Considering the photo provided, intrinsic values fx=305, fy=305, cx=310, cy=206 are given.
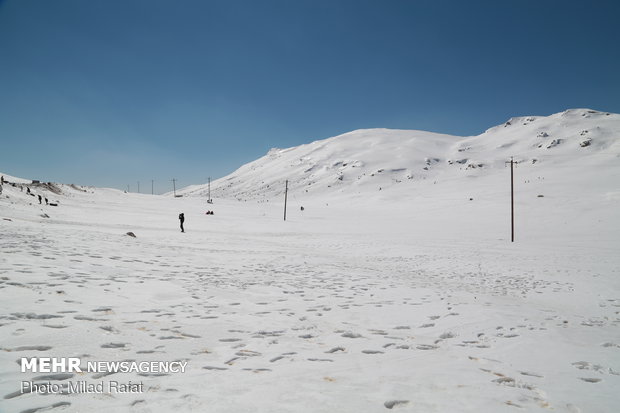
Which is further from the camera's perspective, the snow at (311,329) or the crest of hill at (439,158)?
the crest of hill at (439,158)

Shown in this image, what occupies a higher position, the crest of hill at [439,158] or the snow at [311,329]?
the crest of hill at [439,158]

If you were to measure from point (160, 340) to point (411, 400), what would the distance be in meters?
3.87

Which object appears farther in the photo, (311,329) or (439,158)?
(439,158)

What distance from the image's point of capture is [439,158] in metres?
158

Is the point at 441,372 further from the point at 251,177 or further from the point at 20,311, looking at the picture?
the point at 251,177

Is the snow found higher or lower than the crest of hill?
lower

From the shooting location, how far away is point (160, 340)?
195 inches

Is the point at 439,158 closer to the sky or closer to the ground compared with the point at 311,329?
closer to the sky

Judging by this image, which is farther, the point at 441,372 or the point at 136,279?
the point at 136,279

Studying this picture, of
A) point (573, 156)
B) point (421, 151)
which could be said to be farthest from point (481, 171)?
point (421, 151)

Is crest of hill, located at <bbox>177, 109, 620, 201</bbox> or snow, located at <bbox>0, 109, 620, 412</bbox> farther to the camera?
crest of hill, located at <bbox>177, 109, 620, 201</bbox>

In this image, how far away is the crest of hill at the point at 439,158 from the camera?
399 ft

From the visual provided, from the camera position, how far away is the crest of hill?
121688 millimetres

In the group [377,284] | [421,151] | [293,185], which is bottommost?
[377,284]
